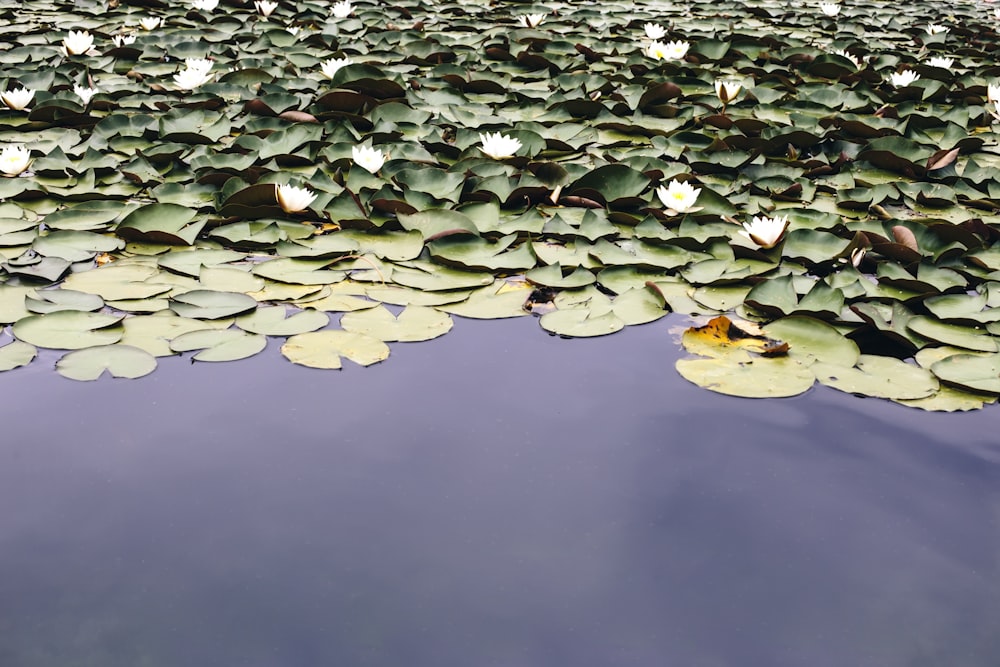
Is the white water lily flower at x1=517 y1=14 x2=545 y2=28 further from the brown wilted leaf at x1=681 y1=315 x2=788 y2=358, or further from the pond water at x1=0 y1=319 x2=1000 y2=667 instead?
the pond water at x1=0 y1=319 x2=1000 y2=667

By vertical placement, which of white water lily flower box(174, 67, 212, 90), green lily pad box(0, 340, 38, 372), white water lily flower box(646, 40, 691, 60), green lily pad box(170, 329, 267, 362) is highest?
white water lily flower box(174, 67, 212, 90)

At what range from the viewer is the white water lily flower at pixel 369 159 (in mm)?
3314

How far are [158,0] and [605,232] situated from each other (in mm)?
4370

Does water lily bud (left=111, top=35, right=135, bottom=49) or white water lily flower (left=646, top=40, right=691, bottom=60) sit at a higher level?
water lily bud (left=111, top=35, right=135, bottom=49)

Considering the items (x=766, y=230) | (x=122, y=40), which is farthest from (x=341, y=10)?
(x=766, y=230)

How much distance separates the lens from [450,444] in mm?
2082

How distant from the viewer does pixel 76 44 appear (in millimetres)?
4883

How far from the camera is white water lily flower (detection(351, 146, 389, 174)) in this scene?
3.31 metres

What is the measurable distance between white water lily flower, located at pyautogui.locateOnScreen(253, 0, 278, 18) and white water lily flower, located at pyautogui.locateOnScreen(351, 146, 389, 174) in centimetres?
296

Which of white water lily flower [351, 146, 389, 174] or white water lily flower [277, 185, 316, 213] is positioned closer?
white water lily flower [277, 185, 316, 213]

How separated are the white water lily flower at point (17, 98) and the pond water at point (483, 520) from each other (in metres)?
2.19

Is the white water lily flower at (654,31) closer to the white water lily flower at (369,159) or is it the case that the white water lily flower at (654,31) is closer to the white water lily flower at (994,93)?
the white water lily flower at (994,93)

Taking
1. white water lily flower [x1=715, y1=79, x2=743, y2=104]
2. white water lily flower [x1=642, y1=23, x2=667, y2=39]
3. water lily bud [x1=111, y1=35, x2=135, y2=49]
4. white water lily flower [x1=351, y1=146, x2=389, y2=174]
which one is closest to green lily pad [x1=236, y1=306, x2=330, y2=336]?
white water lily flower [x1=351, y1=146, x2=389, y2=174]

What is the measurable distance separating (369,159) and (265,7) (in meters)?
3.04
